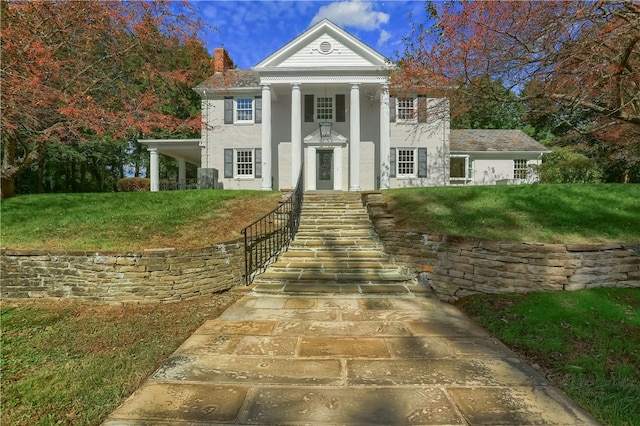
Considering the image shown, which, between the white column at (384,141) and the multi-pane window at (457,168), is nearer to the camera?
the white column at (384,141)

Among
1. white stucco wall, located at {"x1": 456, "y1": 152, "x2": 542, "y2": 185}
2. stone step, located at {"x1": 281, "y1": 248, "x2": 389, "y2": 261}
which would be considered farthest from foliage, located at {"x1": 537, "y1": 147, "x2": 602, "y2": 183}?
stone step, located at {"x1": 281, "y1": 248, "x2": 389, "y2": 261}

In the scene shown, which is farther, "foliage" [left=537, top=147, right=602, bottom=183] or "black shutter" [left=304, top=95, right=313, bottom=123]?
"foliage" [left=537, top=147, right=602, bottom=183]

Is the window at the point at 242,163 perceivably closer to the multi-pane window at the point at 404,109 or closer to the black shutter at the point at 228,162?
the black shutter at the point at 228,162

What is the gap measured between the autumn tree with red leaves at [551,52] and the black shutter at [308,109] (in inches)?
297

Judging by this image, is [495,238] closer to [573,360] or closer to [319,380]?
[573,360]

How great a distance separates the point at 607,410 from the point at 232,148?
16.3 meters

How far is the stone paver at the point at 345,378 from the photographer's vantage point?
2.43 meters

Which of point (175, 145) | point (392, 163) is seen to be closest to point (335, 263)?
point (392, 163)

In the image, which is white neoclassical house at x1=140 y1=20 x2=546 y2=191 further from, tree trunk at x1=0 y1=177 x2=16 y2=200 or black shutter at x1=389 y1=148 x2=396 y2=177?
tree trunk at x1=0 y1=177 x2=16 y2=200

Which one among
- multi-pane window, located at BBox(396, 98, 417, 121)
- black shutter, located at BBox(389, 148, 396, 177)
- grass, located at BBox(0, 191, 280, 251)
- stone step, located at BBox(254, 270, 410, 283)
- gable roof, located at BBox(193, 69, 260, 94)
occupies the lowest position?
stone step, located at BBox(254, 270, 410, 283)

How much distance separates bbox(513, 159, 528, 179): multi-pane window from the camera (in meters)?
19.3

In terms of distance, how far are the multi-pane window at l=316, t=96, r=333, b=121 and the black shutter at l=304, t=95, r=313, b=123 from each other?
369mm

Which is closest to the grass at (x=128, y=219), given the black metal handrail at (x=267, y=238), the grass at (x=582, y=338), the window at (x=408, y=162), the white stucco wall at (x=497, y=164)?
the black metal handrail at (x=267, y=238)

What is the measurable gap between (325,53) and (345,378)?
15.3 metres
